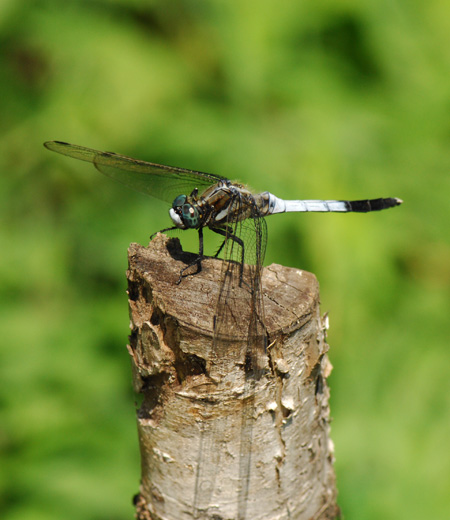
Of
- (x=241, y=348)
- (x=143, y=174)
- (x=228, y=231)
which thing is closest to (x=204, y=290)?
(x=241, y=348)

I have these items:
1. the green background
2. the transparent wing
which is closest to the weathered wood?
the transparent wing

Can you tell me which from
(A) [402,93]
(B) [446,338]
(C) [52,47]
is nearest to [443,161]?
(A) [402,93]

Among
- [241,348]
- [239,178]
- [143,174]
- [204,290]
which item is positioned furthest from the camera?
[239,178]

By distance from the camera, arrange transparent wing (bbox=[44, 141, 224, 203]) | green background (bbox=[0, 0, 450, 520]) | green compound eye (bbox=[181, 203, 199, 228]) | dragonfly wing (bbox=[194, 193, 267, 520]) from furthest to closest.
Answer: green background (bbox=[0, 0, 450, 520]) < transparent wing (bbox=[44, 141, 224, 203]) < green compound eye (bbox=[181, 203, 199, 228]) < dragonfly wing (bbox=[194, 193, 267, 520])

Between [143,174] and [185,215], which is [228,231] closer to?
[185,215]

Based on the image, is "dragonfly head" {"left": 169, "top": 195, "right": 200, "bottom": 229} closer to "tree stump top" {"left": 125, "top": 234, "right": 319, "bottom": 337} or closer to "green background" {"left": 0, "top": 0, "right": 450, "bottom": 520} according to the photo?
"tree stump top" {"left": 125, "top": 234, "right": 319, "bottom": 337}

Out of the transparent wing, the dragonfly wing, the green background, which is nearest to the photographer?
the dragonfly wing

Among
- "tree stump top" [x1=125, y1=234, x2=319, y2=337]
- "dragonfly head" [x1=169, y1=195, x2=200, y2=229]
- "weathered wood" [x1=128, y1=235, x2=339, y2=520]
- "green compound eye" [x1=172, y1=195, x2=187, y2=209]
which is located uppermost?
"green compound eye" [x1=172, y1=195, x2=187, y2=209]

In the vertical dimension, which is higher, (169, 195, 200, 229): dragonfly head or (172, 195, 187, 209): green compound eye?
(172, 195, 187, 209): green compound eye
